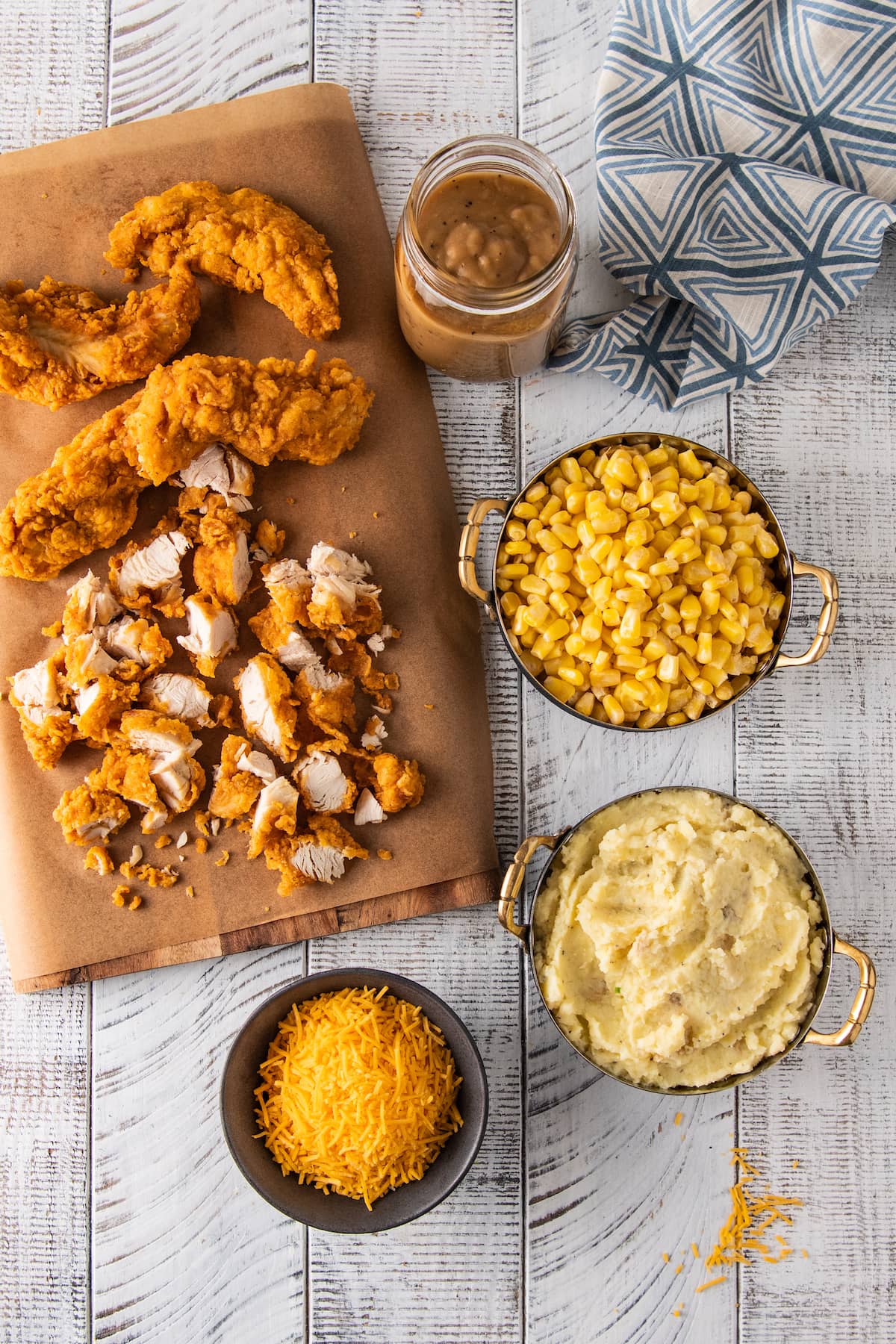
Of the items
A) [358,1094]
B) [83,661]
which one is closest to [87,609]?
[83,661]

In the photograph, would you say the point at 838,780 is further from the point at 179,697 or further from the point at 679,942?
the point at 179,697

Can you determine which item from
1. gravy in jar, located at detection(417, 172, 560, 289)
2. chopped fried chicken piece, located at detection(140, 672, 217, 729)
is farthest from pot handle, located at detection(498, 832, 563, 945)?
gravy in jar, located at detection(417, 172, 560, 289)

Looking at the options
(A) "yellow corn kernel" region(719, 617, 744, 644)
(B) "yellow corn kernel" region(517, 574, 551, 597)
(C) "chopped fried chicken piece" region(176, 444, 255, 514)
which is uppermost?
(C) "chopped fried chicken piece" region(176, 444, 255, 514)

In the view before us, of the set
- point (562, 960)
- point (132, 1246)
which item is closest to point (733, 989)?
point (562, 960)

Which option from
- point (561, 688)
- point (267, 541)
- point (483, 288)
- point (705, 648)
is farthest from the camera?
point (267, 541)

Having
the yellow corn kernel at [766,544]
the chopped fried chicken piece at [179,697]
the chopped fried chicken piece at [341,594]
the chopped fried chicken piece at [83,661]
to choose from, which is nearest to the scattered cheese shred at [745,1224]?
the yellow corn kernel at [766,544]

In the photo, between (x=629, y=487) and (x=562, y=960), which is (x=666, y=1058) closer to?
(x=562, y=960)

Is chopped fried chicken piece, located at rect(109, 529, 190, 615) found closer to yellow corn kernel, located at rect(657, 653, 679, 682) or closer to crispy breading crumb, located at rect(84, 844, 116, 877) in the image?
crispy breading crumb, located at rect(84, 844, 116, 877)
